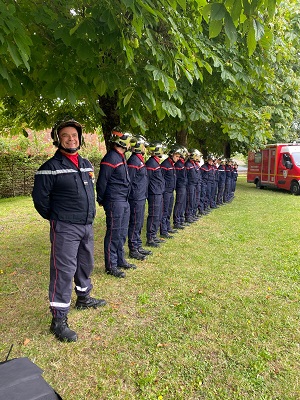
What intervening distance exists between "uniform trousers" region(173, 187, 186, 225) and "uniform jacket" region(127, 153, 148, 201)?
2.79 meters

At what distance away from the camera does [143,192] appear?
21.1 ft

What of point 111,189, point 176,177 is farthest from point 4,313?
point 176,177

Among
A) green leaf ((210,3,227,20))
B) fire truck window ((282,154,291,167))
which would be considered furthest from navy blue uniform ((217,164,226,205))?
green leaf ((210,3,227,20))

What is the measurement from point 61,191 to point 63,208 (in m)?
0.18

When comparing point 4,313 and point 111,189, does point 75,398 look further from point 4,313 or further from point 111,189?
point 111,189

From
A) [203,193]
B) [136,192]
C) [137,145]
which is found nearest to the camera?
[137,145]

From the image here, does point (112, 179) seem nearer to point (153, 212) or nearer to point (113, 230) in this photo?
point (113, 230)

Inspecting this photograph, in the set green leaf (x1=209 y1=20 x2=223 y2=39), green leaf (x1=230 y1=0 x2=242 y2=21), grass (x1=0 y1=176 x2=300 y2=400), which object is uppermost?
green leaf (x1=230 y1=0 x2=242 y2=21)

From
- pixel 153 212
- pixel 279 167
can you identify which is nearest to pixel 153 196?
pixel 153 212

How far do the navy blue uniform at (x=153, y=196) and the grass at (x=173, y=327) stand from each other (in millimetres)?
547

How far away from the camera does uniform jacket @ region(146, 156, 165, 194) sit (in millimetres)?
7312

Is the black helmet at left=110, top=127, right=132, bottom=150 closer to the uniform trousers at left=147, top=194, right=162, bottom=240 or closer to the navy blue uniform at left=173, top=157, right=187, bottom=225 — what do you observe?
the uniform trousers at left=147, top=194, right=162, bottom=240

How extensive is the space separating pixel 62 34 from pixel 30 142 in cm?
1581

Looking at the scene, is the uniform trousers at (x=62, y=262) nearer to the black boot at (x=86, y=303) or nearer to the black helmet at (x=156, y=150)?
the black boot at (x=86, y=303)
